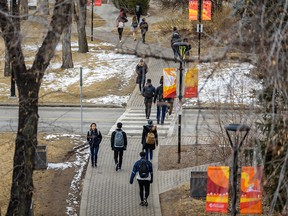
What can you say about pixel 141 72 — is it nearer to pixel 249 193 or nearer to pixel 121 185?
pixel 121 185

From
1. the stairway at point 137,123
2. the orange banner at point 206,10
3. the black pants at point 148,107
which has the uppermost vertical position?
the orange banner at point 206,10

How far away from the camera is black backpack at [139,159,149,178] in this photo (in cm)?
1713

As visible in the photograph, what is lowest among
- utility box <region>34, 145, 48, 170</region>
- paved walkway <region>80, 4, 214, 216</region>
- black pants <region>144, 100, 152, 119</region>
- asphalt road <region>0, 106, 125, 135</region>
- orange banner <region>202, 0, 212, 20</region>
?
paved walkway <region>80, 4, 214, 216</region>

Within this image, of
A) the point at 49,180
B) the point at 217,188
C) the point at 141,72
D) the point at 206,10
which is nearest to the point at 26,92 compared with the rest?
the point at 217,188

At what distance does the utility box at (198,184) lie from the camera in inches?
695

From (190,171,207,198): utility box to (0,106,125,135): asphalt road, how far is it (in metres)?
7.79

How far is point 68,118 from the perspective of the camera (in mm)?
27359

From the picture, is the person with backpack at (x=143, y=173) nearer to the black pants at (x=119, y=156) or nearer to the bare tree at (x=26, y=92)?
the black pants at (x=119, y=156)

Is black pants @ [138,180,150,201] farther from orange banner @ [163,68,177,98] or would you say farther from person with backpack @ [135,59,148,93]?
person with backpack @ [135,59,148,93]

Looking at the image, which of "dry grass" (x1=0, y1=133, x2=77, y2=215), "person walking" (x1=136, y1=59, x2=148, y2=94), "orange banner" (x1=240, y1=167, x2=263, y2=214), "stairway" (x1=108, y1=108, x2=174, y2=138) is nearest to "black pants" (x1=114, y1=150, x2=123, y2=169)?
"dry grass" (x1=0, y1=133, x2=77, y2=215)

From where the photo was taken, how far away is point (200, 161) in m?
21.1

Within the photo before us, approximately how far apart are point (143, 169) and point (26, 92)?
4.96 meters

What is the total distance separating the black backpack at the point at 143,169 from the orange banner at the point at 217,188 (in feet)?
8.47

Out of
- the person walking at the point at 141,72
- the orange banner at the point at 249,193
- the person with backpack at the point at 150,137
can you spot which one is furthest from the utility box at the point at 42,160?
the person walking at the point at 141,72
